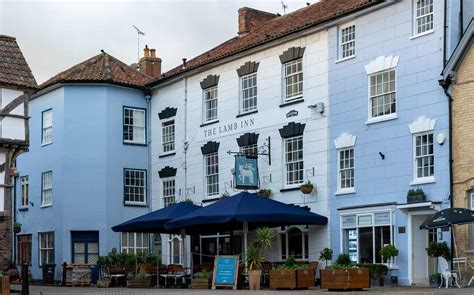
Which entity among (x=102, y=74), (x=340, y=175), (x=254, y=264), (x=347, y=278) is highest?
(x=102, y=74)

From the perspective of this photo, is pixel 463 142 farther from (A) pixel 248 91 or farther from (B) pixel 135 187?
(B) pixel 135 187

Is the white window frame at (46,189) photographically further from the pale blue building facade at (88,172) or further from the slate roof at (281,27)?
the slate roof at (281,27)

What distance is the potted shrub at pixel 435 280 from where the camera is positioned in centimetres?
2411

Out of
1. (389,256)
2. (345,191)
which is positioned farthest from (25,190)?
(389,256)

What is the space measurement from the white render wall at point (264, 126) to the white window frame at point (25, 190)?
6.53 metres

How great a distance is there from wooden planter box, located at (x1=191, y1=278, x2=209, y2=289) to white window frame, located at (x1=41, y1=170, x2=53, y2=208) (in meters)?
12.4

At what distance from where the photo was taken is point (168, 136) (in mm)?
37250

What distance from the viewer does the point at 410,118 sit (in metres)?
25.7

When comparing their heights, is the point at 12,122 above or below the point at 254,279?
above

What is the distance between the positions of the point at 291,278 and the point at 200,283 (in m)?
3.61

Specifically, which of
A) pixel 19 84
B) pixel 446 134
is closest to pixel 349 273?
pixel 446 134

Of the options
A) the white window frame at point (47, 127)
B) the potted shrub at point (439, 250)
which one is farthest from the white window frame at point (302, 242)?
the white window frame at point (47, 127)

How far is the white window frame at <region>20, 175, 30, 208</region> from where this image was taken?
40.2 m

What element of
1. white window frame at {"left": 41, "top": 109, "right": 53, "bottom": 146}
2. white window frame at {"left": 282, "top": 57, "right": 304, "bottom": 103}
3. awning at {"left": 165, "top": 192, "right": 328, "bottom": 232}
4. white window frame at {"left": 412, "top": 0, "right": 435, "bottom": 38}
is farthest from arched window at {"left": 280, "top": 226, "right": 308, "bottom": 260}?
white window frame at {"left": 41, "top": 109, "right": 53, "bottom": 146}
